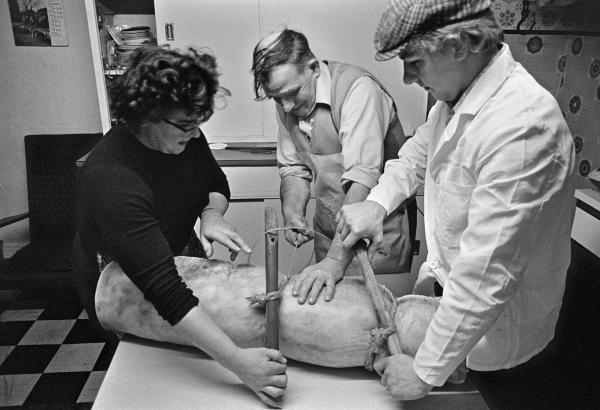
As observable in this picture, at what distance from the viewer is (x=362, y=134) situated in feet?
4.66

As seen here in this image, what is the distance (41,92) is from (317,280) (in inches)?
103

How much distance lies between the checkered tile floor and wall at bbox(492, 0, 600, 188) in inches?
86.1

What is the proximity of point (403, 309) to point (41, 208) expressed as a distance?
Answer: 232 cm

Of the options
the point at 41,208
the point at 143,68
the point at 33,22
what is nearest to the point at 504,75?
the point at 143,68

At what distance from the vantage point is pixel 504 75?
0.86 m

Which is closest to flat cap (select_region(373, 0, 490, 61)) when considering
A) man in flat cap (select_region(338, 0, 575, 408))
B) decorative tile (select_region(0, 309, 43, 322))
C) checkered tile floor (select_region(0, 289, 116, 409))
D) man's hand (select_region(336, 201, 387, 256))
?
man in flat cap (select_region(338, 0, 575, 408))

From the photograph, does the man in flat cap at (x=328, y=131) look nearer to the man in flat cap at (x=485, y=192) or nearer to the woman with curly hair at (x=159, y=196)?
the woman with curly hair at (x=159, y=196)

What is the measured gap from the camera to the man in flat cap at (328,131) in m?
1.40

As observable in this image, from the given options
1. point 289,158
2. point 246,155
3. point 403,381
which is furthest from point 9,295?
point 403,381

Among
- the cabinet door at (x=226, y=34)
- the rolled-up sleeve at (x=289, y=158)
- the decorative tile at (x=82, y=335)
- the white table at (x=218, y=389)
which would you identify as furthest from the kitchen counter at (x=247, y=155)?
the white table at (x=218, y=389)

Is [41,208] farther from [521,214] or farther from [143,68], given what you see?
[521,214]

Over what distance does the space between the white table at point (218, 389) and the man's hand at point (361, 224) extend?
0.28 m

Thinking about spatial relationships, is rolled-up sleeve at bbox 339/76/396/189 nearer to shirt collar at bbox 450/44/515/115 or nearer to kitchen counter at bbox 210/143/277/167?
shirt collar at bbox 450/44/515/115

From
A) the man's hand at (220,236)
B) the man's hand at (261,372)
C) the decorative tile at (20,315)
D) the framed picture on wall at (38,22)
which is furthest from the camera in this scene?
the framed picture on wall at (38,22)
